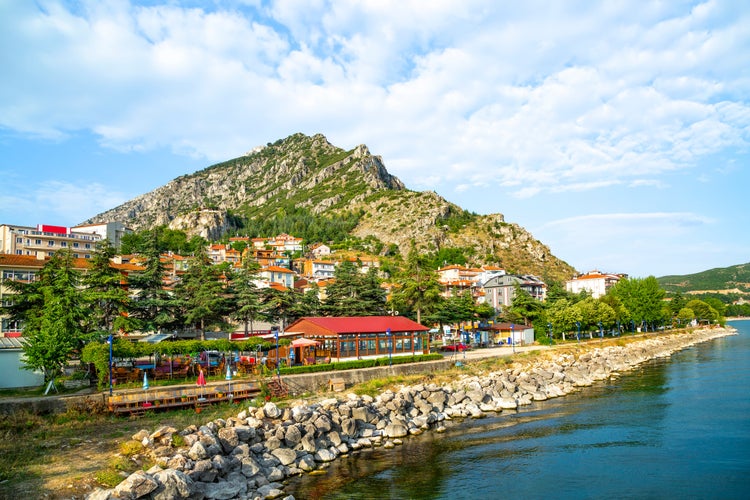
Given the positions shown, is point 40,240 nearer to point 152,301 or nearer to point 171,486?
point 152,301

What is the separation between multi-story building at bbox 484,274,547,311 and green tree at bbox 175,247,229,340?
6959 cm

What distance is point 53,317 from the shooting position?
32.1 metres

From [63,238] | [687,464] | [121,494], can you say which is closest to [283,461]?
[121,494]

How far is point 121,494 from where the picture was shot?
16.4m

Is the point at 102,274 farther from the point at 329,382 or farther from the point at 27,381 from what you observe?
the point at 329,382

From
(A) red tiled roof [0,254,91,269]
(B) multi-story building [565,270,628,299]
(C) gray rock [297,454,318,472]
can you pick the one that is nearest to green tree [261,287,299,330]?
(A) red tiled roof [0,254,91,269]

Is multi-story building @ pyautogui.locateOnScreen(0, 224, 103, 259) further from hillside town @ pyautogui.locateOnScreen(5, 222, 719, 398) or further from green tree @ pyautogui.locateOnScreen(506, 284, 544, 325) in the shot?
green tree @ pyautogui.locateOnScreen(506, 284, 544, 325)

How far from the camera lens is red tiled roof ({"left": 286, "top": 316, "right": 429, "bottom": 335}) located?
43531 millimetres

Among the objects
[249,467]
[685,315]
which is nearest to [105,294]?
[249,467]

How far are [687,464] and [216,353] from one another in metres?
32.1

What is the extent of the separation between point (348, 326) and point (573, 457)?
77.7 feet

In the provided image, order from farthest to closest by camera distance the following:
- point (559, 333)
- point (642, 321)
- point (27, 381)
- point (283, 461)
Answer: point (642, 321)
point (559, 333)
point (27, 381)
point (283, 461)

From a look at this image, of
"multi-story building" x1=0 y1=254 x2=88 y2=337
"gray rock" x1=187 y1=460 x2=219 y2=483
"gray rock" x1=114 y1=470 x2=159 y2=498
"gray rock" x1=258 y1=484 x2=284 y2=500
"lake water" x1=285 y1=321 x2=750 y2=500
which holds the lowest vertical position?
"lake water" x1=285 y1=321 x2=750 y2=500

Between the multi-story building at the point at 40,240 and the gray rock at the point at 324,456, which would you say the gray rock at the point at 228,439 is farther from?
the multi-story building at the point at 40,240
